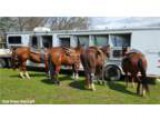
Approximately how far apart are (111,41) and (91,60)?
0.78m

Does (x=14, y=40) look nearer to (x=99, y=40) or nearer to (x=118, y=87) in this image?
(x=99, y=40)

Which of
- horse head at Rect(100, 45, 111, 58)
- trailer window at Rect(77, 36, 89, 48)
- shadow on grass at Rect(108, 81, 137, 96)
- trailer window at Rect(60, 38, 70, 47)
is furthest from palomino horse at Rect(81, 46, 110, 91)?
trailer window at Rect(60, 38, 70, 47)

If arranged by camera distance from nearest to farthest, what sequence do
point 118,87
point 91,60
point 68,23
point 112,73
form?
point 68,23
point 91,60
point 118,87
point 112,73

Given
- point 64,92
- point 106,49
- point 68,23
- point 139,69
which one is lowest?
point 64,92

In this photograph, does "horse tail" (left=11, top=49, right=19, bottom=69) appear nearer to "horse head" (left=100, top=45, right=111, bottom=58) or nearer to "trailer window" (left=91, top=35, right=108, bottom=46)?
"trailer window" (left=91, top=35, right=108, bottom=46)

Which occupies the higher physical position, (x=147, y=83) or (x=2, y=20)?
(x=2, y=20)

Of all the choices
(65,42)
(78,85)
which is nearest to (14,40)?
(65,42)

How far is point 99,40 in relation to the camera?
9.20 metres
